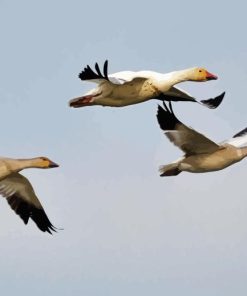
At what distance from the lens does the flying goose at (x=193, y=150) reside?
17.3 m

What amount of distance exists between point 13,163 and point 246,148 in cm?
303

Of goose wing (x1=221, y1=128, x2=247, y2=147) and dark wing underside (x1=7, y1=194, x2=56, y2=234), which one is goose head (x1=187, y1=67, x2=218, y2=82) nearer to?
goose wing (x1=221, y1=128, x2=247, y2=147)

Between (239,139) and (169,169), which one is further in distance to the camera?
(239,139)

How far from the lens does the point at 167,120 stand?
1730 cm

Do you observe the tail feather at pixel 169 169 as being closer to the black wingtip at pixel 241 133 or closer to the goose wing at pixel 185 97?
the goose wing at pixel 185 97

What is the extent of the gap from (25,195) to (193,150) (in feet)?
9.06

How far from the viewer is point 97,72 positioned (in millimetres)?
16609

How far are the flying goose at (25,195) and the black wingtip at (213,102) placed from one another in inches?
95.1

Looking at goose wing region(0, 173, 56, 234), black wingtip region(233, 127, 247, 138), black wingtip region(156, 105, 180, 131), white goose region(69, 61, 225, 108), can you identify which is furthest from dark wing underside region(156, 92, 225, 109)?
goose wing region(0, 173, 56, 234)

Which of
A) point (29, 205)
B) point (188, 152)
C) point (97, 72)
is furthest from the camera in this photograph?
point (29, 205)

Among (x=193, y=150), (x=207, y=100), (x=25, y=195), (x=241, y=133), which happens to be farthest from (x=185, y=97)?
(x=25, y=195)

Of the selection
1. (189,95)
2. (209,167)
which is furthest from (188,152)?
(189,95)

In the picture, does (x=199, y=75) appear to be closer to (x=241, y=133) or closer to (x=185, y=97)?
(x=185, y=97)

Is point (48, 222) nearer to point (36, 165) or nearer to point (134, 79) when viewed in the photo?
point (36, 165)
